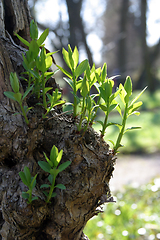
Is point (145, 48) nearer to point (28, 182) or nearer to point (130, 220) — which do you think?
point (130, 220)

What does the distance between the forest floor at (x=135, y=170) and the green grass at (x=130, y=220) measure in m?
0.60

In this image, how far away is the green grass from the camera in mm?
2240

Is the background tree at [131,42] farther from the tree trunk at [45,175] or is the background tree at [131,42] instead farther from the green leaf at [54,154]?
the green leaf at [54,154]

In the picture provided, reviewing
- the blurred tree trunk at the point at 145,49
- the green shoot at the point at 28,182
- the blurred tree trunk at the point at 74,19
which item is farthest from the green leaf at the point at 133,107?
the blurred tree trunk at the point at 145,49

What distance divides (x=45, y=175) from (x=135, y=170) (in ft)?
13.5

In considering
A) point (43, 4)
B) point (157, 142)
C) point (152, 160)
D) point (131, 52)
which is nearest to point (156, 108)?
point (157, 142)

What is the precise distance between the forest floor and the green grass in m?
0.60

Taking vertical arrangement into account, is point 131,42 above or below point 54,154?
above

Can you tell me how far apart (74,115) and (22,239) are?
1.72ft

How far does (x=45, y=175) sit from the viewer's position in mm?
854

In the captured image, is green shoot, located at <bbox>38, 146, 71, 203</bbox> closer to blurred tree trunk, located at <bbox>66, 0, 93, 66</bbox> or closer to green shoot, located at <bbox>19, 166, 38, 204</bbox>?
green shoot, located at <bbox>19, 166, 38, 204</bbox>

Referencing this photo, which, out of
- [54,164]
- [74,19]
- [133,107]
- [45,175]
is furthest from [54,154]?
[74,19]

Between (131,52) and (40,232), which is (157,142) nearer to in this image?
(40,232)

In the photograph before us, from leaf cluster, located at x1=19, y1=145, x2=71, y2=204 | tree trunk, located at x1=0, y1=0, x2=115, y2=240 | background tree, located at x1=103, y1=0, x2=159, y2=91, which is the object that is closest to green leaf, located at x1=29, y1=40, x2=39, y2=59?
tree trunk, located at x1=0, y1=0, x2=115, y2=240
